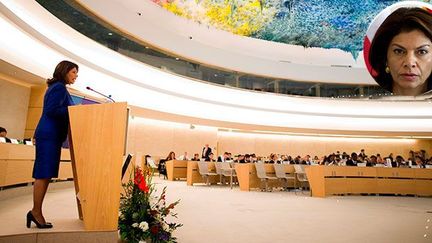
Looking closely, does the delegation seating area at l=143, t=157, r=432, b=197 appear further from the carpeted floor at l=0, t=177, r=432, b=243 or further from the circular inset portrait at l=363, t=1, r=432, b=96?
the circular inset portrait at l=363, t=1, r=432, b=96

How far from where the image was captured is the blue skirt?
2.37 metres

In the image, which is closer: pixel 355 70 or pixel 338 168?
pixel 338 168

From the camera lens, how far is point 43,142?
2.40m

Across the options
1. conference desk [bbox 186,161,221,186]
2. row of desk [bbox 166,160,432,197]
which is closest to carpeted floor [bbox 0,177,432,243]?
row of desk [bbox 166,160,432,197]

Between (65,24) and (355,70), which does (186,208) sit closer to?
(65,24)

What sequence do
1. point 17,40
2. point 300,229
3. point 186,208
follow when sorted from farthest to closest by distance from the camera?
point 17,40 < point 186,208 < point 300,229

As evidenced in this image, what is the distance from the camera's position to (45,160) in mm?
2381

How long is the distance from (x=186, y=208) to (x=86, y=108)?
3369mm

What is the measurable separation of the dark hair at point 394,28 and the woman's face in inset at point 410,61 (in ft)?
0.06

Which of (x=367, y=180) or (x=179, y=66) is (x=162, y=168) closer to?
(x=179, y=66)

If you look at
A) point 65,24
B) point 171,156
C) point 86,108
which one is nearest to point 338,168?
point 171,156

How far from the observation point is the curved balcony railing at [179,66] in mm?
9219

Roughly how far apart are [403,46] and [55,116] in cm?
242

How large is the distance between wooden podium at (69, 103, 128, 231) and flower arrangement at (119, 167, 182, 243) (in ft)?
0.91
